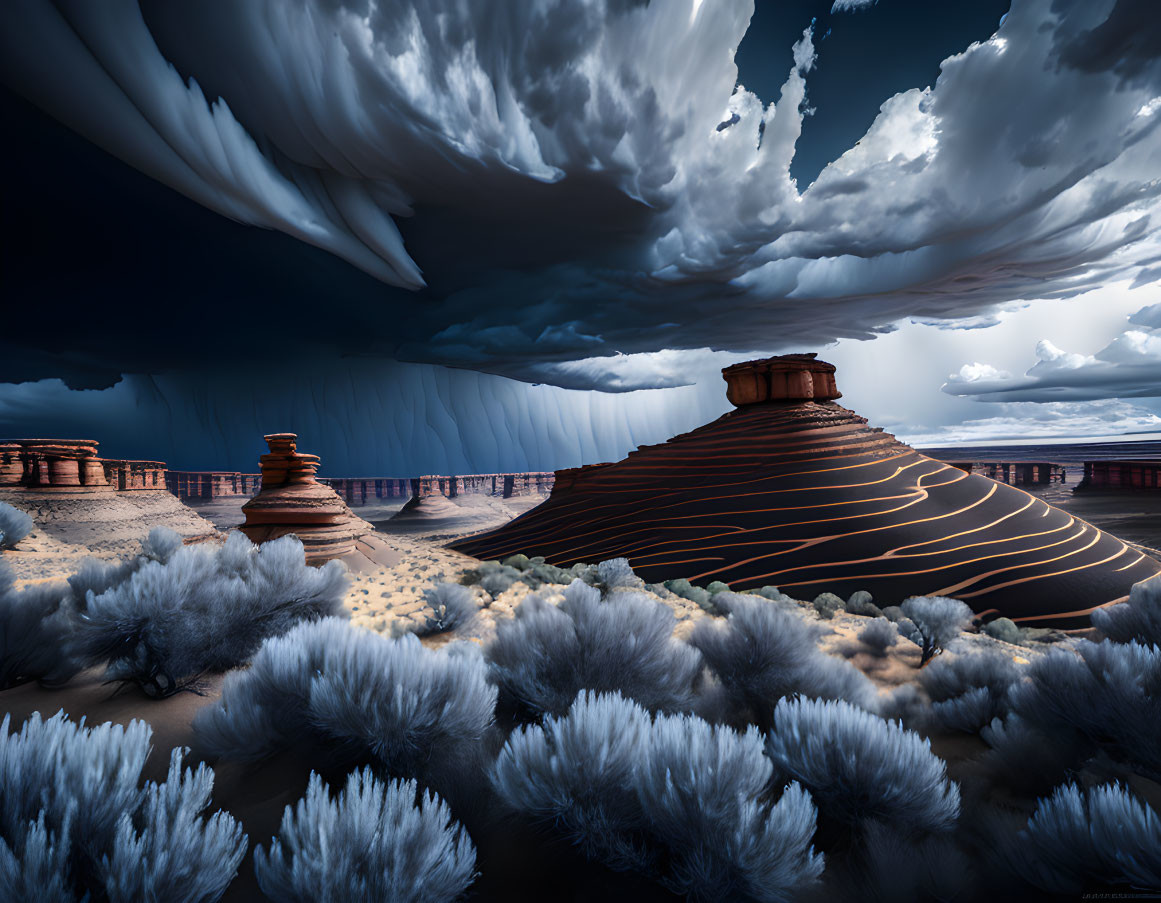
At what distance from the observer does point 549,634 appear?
154 cm

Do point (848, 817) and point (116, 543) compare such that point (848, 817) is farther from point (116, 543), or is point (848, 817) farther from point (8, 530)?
point (116, 543)

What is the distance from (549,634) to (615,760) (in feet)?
2.13

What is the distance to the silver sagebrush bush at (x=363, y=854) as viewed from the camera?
682 millimetres

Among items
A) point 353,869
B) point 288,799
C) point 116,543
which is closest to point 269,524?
point 116,543

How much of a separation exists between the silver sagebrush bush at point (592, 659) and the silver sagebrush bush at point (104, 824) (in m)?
0.79

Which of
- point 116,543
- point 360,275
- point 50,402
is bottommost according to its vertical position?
point 116,543

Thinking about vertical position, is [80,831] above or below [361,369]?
below

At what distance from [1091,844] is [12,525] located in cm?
865

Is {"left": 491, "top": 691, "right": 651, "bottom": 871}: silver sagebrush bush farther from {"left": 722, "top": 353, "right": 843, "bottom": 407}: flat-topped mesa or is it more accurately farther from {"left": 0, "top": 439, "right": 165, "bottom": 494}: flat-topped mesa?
{"left": 0, "top": 439, "right": 165, "bottom": 494}: flat-topped mesa

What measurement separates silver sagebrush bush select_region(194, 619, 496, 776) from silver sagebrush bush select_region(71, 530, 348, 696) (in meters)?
0.52

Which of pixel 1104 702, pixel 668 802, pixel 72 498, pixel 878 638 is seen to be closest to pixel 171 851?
pixel 668 802

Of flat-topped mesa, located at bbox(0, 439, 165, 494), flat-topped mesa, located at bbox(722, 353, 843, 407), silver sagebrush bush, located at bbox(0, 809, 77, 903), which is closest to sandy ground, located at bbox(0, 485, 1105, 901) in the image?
silver sagebrush bush, located at bbox(0, 809, 77, 903)

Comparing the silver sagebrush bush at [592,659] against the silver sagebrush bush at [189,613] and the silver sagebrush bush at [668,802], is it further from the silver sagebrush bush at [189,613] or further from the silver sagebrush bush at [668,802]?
the silver sagebrush bush at [189,613]

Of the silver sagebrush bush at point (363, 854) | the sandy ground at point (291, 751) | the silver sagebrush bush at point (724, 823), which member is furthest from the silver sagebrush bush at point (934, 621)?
the silver sagebrush bush at point (363, 854)
